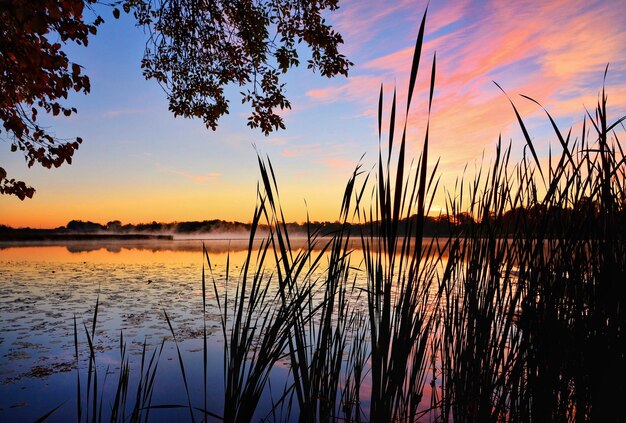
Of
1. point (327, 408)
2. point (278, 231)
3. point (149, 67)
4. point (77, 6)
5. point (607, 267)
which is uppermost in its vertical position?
point (149, 67)

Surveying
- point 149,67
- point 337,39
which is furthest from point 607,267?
point 149,67

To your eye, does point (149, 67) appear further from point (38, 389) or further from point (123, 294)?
point (123, 294)

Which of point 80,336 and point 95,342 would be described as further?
point 80,336

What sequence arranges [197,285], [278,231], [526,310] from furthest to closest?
1. [197,285]
2. [526,310]
3. [278,231]

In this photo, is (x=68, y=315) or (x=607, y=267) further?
(x=68, y=315)

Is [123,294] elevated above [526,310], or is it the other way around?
[526,310]

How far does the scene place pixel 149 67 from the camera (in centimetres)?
848

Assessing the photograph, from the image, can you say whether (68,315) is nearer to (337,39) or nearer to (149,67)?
(149,67)

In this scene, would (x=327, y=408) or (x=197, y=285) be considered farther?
(x=197, y=285)

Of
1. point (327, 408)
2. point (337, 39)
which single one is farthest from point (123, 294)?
point (327, 408)

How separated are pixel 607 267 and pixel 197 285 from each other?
14.9 metres

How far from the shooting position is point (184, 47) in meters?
7.88

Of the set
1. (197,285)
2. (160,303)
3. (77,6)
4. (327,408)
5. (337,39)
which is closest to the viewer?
(327,408)

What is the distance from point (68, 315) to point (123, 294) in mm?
3258
